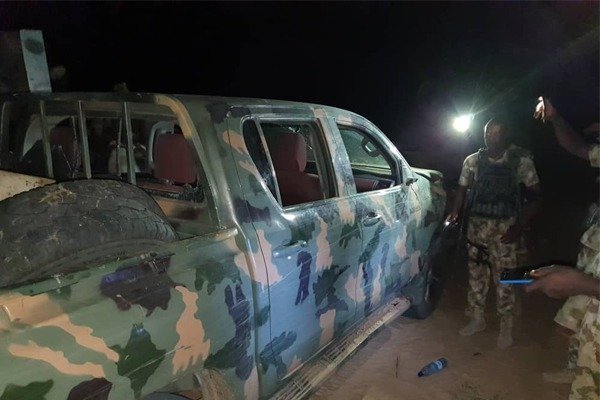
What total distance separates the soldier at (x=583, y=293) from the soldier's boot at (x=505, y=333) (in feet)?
3.73

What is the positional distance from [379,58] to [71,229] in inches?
1044

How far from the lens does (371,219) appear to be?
3191mm

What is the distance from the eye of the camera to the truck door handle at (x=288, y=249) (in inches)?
93.0

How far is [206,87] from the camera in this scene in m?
28.3

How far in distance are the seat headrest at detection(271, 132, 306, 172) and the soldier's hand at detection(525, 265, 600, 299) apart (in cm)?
154

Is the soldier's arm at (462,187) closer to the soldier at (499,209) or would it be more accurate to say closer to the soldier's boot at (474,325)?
the soldier at (499,209)

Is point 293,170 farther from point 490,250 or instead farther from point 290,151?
point 490,250

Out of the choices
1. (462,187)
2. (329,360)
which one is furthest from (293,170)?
(462,187)

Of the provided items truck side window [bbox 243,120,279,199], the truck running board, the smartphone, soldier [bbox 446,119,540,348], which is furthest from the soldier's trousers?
truck side window [bbox 243,120,279,199]

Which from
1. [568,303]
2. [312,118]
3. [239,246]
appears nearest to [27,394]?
[239,246]

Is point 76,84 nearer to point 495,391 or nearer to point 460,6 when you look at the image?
point 460,6

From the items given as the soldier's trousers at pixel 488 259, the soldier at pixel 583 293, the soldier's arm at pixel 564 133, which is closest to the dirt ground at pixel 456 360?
the soldier's trousers at pixel 488 259

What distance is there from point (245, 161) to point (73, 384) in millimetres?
1221

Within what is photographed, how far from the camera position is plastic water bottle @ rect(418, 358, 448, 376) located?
12.1 feet
